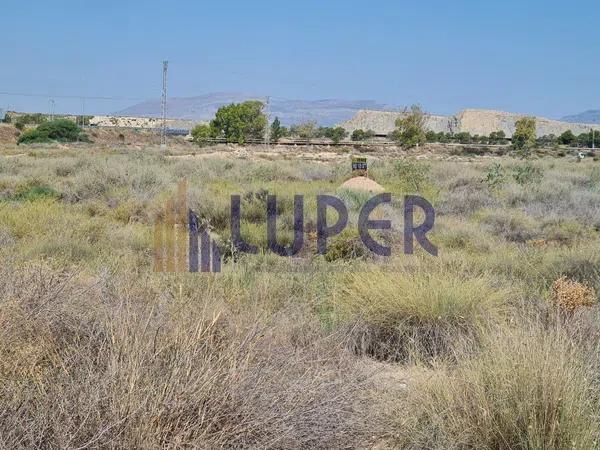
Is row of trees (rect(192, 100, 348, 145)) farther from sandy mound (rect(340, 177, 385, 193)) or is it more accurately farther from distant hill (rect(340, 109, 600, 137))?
sandy mound (rect(340, 177, 385, 193))

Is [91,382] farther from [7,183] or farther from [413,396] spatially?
[7,183]

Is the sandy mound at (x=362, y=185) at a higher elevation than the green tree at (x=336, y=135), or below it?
below

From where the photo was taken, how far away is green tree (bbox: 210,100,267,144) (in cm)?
9481

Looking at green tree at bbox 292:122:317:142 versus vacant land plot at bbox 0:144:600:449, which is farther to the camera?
green tree at bbox 292:122:317:142

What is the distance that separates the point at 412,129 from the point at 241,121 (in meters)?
27.7

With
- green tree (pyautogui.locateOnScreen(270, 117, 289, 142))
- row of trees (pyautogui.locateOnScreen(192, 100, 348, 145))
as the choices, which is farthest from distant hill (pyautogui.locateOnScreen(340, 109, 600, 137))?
row of trees (pyautogui.locateOnScreen(192, 100, 348, 145))

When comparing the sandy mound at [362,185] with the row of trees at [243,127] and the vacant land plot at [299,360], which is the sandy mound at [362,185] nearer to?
the vacant land plot at [299,360]

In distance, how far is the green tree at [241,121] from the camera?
94.8 meters

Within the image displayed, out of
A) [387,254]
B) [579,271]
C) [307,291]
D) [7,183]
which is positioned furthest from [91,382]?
[7,183]

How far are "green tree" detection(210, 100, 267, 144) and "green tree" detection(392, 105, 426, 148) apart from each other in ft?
75.3

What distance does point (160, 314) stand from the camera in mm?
3965

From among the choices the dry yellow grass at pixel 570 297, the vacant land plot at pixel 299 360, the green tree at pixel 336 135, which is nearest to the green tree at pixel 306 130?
the green tree at pixel 336 135

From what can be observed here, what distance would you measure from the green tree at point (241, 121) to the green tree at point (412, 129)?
2294 centimetres

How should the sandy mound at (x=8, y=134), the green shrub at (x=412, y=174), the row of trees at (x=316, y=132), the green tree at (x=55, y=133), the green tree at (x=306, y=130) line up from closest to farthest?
the green shrub at (x=412, y=174)
the green tree at (x=55, y=133)
the sandy mound at (x=8, y=134)
the row of trees at (x=316, y=132)
the green tree at (x=306, y=130)
